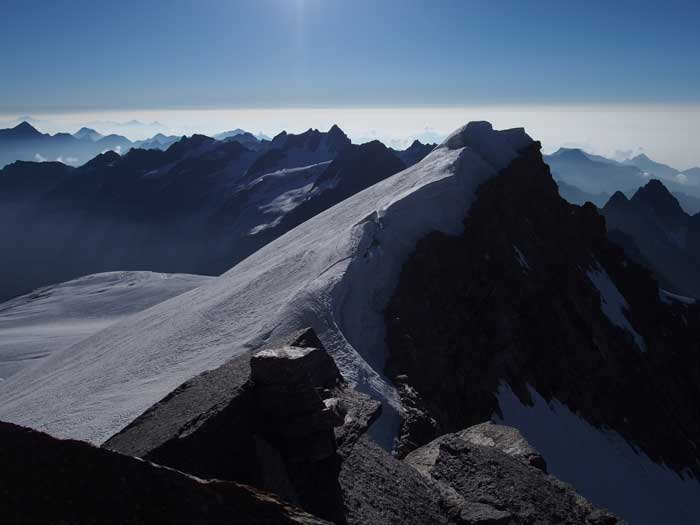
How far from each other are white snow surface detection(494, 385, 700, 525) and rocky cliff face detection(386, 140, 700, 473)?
3.48 feet

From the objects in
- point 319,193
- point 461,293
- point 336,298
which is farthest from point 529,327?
point 319,193

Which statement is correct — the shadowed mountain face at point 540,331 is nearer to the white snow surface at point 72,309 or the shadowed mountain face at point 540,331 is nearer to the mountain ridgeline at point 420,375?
the mountain ridgeline at point 420,375

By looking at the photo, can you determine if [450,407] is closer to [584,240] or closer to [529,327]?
[529,327]

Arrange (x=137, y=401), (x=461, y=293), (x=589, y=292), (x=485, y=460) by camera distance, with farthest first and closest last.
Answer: (x=589, y=292), (x=461, y=293), (x=137, y=401), (x=485, y=460)

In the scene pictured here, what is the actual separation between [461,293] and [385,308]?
7.25m

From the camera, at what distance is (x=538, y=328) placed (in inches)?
1323

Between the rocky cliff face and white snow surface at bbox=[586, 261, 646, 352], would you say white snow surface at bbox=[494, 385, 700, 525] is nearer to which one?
the rocky cliff face

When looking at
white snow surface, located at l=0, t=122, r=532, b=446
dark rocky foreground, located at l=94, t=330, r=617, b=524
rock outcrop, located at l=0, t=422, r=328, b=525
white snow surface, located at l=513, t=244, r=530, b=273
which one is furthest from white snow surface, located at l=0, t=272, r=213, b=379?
rock outcrop, located at l=0, t=422, r=328, b=525

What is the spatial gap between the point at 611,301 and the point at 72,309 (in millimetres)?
70844

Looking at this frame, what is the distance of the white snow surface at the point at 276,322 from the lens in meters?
19.3

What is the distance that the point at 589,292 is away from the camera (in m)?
41.8

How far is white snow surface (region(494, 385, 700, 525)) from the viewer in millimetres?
27641

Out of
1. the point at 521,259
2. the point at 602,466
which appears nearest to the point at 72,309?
the point at 521,259

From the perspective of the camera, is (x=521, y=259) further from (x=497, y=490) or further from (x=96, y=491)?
(x=96, y=491)
